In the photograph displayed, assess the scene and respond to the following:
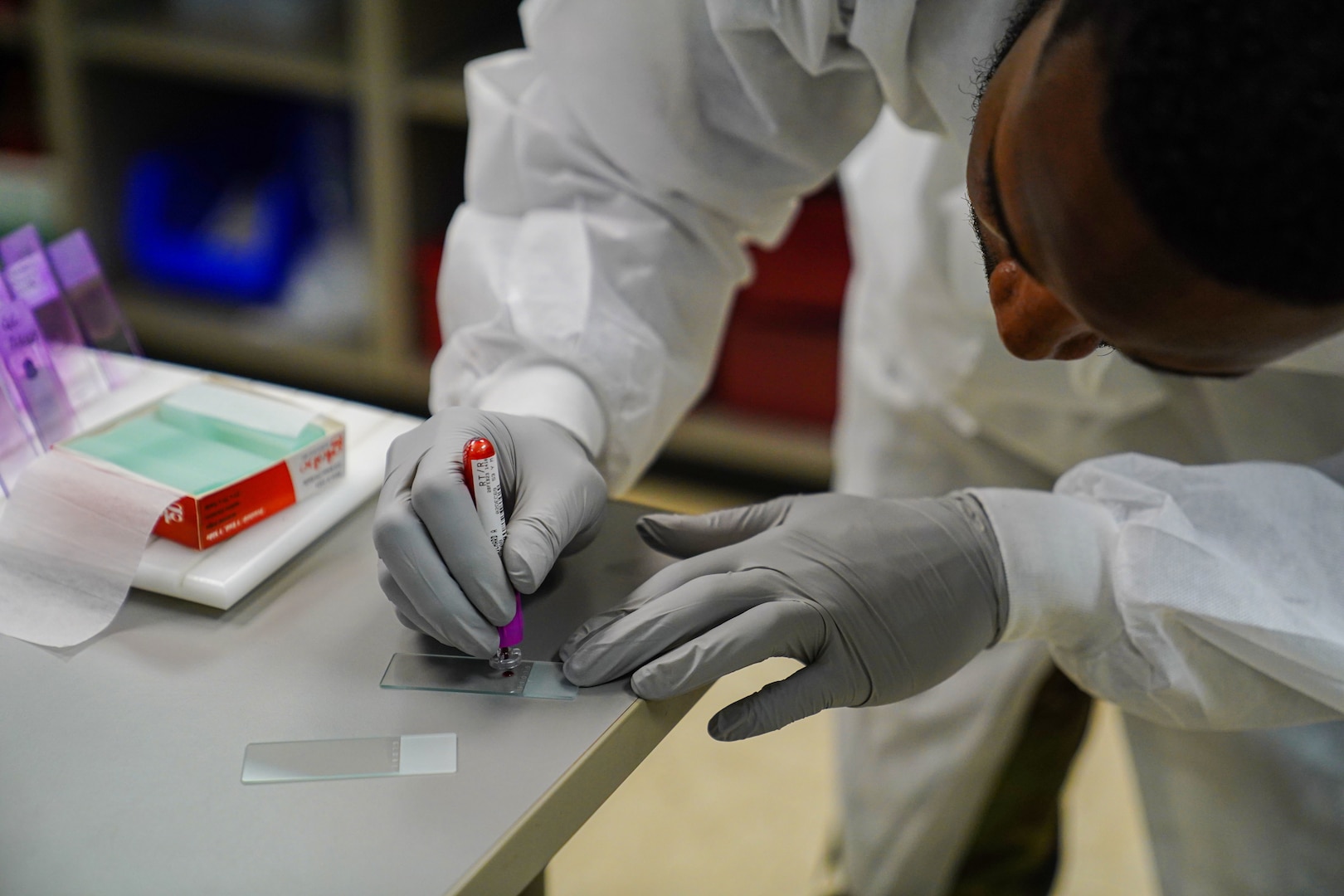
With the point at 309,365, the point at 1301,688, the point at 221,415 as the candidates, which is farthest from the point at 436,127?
the point at 1301,688

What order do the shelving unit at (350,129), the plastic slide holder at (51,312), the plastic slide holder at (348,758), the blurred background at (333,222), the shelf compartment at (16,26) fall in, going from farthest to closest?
the shelf compartment at (16,26), the shelving unit at (350,129), the blurred background at (333,222), the plastic slide holder at (51,312), the plastic slide holder at (348,758)

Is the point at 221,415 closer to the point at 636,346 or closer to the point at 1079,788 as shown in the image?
the point at 636,346

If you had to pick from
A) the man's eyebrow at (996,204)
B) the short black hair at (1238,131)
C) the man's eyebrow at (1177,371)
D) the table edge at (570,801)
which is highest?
the short black hair at (1238,131)

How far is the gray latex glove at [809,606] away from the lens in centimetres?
63

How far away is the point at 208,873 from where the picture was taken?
1.61 feet

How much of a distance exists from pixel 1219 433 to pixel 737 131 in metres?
0.50

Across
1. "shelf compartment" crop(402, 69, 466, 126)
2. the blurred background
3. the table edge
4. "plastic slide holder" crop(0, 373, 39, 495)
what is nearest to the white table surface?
the table edge

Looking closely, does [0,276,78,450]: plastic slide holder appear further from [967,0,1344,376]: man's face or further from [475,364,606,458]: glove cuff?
[967,0,1344,376]: man's face

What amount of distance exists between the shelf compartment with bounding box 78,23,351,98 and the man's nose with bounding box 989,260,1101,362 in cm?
143

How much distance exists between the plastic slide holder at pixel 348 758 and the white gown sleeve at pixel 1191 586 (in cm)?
37

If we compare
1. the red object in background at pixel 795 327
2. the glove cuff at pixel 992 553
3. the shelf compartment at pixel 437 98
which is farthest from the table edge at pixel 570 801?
the shelf compartment at pixel 437 98

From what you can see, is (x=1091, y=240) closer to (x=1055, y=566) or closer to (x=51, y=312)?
(x=1055, y=566)

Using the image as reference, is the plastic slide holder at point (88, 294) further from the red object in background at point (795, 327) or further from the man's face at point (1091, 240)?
the red object in background at point (795, 327)

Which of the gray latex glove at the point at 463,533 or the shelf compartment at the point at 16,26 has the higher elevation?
the shelf compartment at the point at 16,26
